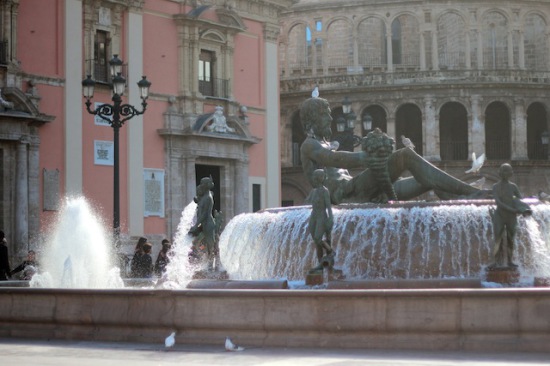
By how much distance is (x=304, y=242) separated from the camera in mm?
14422

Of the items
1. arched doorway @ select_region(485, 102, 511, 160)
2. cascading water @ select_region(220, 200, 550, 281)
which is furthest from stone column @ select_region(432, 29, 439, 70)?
cascading water @ select_region(220, 200, 550, 281)

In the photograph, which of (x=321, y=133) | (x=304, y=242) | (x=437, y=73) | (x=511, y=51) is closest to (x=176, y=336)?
(x=304, y=242)

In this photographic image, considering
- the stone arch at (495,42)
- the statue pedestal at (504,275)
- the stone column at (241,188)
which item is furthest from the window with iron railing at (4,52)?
the stone arch at (495,42)

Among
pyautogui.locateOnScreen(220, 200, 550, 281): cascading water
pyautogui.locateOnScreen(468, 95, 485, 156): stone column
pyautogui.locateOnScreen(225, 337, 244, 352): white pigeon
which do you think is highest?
pyautogui.locateOnScreen(468, 95, 485, 156): stone column

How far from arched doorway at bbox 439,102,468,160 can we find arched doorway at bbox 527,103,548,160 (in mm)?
2898

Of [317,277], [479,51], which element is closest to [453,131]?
[479,51]

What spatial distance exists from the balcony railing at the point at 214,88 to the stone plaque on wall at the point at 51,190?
6.72 m

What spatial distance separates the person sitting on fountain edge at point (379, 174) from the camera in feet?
47.7

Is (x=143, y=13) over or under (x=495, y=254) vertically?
over

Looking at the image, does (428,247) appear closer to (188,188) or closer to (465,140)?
(188,188)

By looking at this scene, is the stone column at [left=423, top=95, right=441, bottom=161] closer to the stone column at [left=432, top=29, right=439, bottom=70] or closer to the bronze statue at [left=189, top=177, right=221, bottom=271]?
the stone column at [left=432, top=29, right=439, bottom=70]

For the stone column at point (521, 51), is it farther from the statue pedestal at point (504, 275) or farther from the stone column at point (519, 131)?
the statue pedestal at point (504, 275)

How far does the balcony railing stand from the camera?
1367 inches

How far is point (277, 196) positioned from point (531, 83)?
49.6 ft
